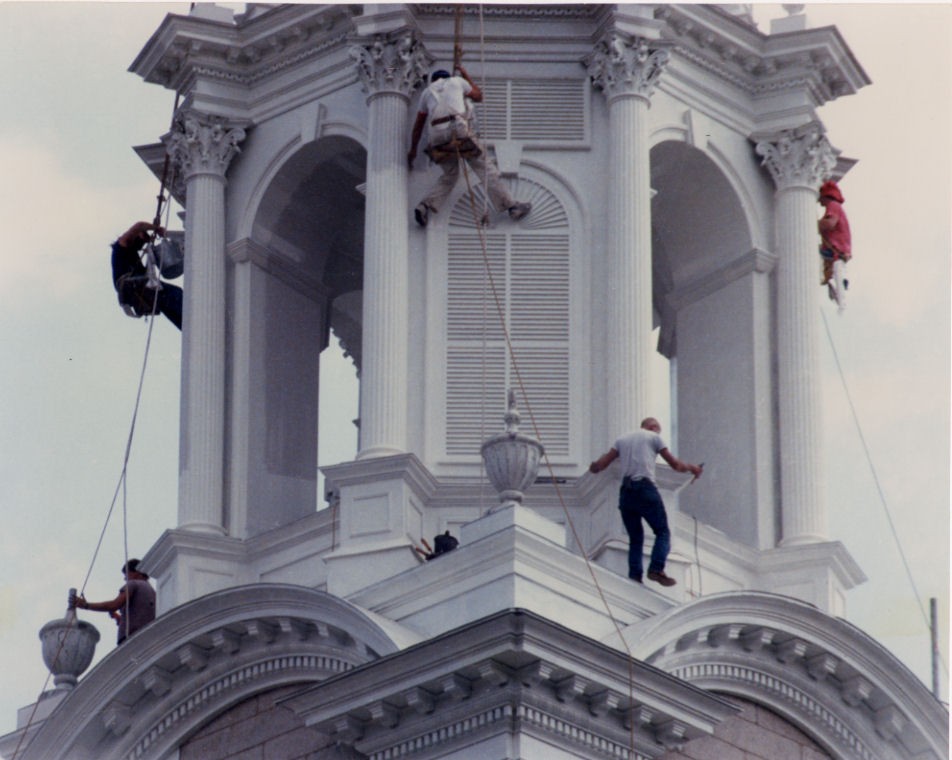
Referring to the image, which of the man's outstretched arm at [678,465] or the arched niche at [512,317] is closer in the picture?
the man's outstretched arm at [678,465]

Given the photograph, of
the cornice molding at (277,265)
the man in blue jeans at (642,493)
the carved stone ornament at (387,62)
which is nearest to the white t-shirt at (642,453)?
the man in blue jeans at (642,493)

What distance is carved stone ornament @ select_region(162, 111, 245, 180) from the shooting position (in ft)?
135

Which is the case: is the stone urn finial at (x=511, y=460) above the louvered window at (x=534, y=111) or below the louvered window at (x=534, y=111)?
below

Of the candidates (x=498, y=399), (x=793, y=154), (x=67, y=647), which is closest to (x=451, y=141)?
(x=498, y=399)

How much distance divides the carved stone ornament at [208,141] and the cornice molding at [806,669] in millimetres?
8867

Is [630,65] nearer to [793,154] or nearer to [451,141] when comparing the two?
[451,141]

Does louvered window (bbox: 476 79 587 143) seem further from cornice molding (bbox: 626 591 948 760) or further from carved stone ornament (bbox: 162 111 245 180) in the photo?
cornice molding (bbox: 626 591 948 760)

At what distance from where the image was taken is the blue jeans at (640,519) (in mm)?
36438

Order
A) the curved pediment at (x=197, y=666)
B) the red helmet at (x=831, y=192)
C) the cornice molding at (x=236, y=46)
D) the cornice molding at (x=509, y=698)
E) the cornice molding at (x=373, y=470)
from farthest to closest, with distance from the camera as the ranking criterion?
the red helmet at (x=831, y=192) → the cornice molding at (x=236, y=46) → the cornice molding at (x=373, y=470) → the curved pediment at (x=197, y=666) → the cornice molding at (x=509, y=698)

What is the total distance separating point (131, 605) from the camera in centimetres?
3953

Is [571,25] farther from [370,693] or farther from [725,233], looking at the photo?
[370,693]

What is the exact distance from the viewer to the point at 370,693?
1359 inches

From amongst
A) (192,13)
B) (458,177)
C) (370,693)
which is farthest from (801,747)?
(192,13)

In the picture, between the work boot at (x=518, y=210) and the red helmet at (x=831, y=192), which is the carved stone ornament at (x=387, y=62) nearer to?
the work boot at (x=518, y=210)
